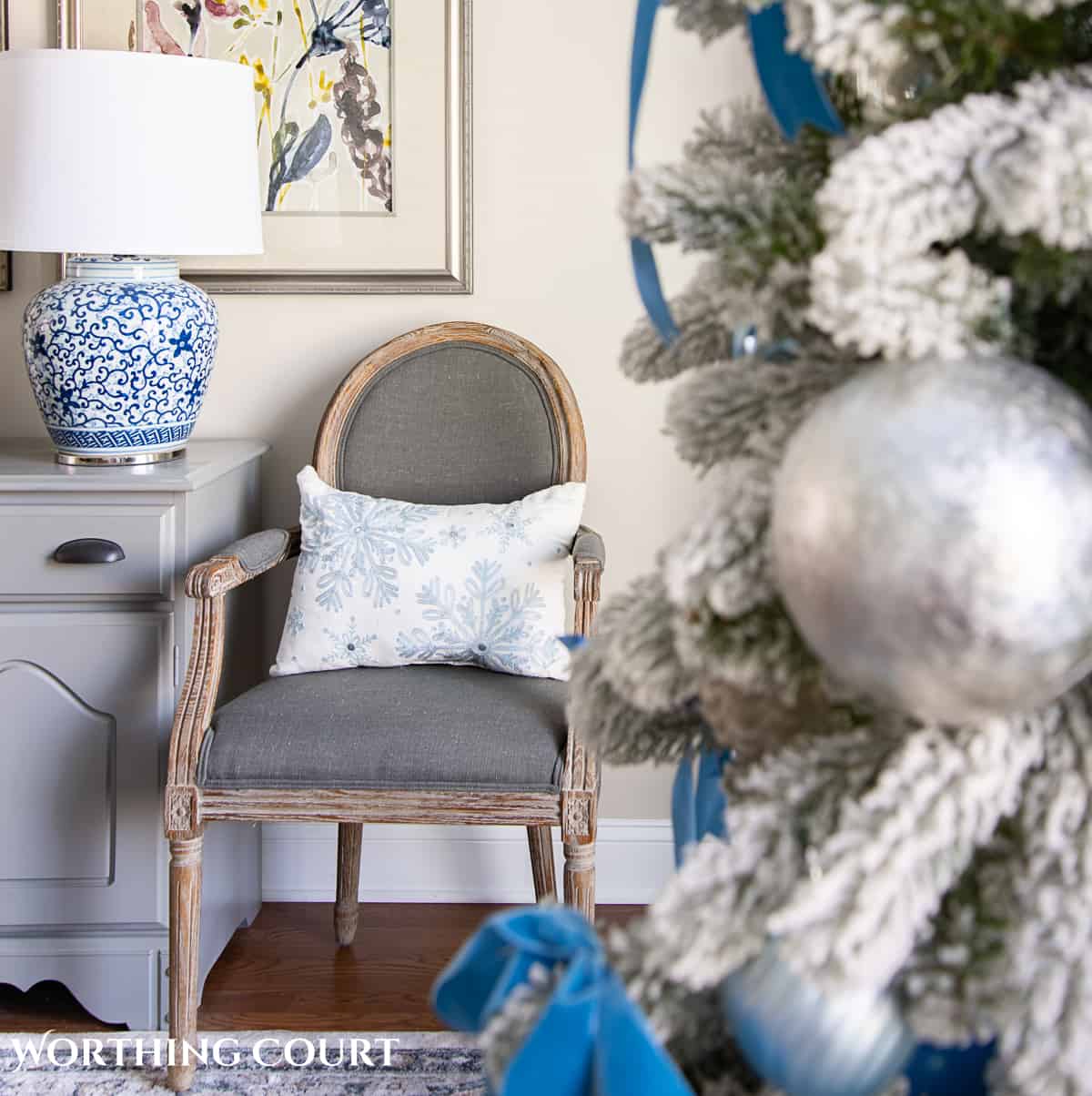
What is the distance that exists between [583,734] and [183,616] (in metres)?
1.57

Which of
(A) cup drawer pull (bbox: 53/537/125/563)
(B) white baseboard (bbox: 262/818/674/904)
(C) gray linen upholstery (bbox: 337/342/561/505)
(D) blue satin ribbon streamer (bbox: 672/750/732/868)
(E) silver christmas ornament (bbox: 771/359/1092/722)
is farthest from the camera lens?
(B) white baseboard (bbox: 262/818/674/904)

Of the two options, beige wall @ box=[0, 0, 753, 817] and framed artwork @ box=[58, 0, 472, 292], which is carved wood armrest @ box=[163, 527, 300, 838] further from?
framed artwork @ box=[58, 0, 472, 292]

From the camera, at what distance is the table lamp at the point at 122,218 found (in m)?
1.89

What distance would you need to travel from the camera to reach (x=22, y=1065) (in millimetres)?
1984

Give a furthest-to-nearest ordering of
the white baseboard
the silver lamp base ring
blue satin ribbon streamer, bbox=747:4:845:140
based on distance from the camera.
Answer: the white baseboard, the silver lamp base ring, blue satin ribbon streamer, bbox=747:4:845:140

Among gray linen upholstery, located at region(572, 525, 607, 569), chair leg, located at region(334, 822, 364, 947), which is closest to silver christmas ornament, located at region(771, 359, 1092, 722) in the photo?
gray linen upholstery, located at region(572, 525, 607, 569)

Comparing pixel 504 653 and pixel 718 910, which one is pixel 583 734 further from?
pixel 504 653

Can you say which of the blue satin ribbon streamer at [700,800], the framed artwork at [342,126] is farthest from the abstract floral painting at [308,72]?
the blue satin ribbon streamer at [700,800]

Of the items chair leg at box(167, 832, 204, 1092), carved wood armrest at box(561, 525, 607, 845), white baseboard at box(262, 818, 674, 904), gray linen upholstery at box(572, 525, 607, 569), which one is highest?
gray linen upholstery at box(572, 525, 607, 569)

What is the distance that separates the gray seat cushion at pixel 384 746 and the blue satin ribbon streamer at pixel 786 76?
1.42 m

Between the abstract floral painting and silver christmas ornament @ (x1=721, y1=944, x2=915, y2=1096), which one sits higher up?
the abstract floral painting

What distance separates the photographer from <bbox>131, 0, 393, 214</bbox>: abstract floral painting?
2393 mm

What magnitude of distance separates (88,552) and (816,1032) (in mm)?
1737

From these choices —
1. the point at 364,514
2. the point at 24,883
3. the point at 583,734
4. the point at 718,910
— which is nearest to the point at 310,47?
the point at 364,514
